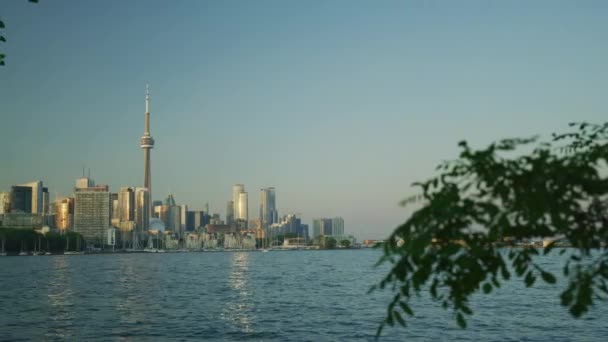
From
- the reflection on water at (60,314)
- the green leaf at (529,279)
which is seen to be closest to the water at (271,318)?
the reflection on water at (60,314)

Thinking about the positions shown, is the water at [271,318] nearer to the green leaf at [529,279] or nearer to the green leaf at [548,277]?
the green leaf at [529,279]

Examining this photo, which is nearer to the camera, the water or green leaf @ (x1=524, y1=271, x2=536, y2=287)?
green leaf @ (x1=524, y1=271, x2=536, y2=287)

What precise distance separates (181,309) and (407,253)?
191ft

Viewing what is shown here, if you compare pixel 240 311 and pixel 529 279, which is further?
pixel 240 311

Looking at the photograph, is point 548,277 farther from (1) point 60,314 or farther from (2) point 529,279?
(1) point 60,314

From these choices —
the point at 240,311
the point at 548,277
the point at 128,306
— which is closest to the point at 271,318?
the point at 240,311

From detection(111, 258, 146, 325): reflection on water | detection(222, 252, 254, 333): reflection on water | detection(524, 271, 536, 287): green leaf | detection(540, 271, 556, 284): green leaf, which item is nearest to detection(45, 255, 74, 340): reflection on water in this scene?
detection(111, 258, 146, 325): reflection on water

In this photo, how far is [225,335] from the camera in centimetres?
4475

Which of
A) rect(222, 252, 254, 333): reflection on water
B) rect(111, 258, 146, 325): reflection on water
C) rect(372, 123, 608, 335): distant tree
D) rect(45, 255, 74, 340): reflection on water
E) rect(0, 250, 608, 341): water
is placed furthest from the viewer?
rect(111, 258, 146, 325): reflection on water

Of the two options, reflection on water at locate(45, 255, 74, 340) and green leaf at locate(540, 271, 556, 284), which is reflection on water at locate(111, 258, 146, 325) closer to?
reflection on water at locate(45, 255, 74, 340)

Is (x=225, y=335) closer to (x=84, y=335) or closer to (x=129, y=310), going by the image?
(x=84, y=335)

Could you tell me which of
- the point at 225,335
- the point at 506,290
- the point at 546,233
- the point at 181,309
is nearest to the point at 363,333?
the point at 225,335

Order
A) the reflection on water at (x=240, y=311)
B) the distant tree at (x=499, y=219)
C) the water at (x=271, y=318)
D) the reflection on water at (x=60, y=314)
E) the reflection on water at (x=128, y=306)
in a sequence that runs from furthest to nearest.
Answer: the reflection on water at (x=128, y=306)
the reflection on water at (x=240, y=311)
the reflection on water at (x=60, y=314)
the water at (x=271, y=318)
the distant tree at (x=499, y=219)

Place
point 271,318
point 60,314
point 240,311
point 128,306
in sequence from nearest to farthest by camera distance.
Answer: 1. point 271,318
2. point 60,314
3. point 240,311
4. point 128,306
